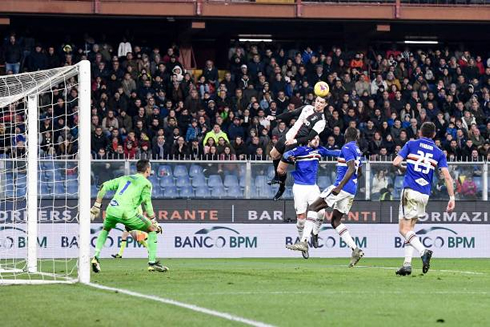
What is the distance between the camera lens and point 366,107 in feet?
115

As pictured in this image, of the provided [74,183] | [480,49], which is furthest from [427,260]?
[480,49]

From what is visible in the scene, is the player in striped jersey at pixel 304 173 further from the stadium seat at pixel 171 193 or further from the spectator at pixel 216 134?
the spectator at pixel 216 134

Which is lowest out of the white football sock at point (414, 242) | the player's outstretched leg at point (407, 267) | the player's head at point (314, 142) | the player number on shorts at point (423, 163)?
the player's outstretched leg at point (407, 267)

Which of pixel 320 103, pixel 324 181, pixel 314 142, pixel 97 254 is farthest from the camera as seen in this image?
pixel 324 181

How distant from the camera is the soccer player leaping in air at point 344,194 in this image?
65.5 feet

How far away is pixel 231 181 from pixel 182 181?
1227mm

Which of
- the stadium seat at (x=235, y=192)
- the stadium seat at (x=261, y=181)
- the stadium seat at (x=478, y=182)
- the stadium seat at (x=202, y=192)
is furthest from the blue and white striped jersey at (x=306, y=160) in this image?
the stadium seat at (x=478, y=182)

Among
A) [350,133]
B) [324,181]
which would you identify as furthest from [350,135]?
[324,181]

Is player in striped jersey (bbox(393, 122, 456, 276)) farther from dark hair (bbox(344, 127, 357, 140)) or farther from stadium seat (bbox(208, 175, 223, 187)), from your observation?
stadium seat (bbox(208, 175, 223, 187))

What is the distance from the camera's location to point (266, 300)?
1280 centimetres

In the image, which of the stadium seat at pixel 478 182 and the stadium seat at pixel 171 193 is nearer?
the stadium seat at pixel 171 193

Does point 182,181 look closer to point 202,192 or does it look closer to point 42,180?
point 202,192

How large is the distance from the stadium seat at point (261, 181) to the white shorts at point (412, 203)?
11915mm

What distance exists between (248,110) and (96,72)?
4.81 m
